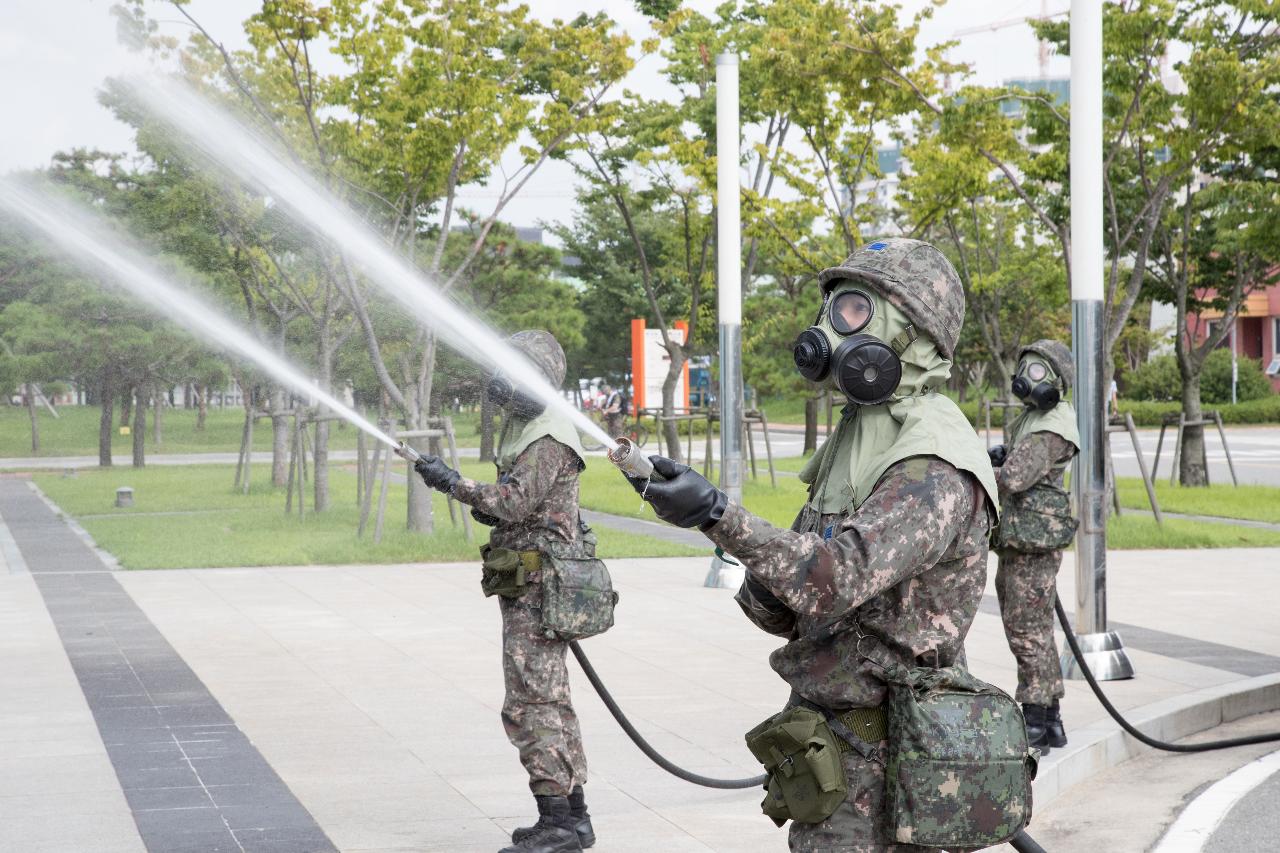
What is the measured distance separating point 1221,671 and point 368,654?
545 cm

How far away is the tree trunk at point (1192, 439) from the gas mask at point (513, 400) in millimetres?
18968

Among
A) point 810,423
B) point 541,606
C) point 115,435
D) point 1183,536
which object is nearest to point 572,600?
point 541,606

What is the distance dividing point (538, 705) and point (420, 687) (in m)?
3.51

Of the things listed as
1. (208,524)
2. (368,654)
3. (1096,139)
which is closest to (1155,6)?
(1096,139)

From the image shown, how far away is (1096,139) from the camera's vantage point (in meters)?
9.12

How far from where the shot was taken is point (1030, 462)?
24.8 ft

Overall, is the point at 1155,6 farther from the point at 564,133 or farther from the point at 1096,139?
the point at 1096,139

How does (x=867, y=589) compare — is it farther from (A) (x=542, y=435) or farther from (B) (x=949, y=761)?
(A) (x=542, y=435)

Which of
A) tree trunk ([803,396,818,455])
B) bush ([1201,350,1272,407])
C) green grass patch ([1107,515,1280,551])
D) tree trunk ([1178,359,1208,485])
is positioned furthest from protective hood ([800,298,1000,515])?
bush ([1201,350,1272,407])

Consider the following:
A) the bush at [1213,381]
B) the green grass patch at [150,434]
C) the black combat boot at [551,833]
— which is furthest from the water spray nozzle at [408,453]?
the bush at [1213,381]

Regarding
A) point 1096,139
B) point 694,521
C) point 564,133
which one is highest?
point 564,133

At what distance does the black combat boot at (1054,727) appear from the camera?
24.0 feet

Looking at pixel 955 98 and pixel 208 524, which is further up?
pixel 955 98

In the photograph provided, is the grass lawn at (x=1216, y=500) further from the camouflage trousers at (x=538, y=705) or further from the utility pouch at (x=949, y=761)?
the utility pouch at (x=949, y=761)
